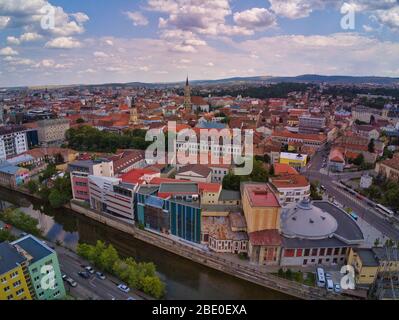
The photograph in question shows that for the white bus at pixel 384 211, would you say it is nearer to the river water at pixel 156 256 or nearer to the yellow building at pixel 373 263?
the yellow building at pixel 373 263

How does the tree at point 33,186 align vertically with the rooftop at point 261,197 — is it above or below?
below

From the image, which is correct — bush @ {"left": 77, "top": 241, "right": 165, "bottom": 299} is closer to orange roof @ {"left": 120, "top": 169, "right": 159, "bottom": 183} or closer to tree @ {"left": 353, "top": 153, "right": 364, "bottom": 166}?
orange roof @ {"left": 120, "top": 169, "right": 159, "bottom": 183}

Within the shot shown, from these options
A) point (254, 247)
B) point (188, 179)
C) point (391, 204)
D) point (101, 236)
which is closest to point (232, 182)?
point (188, 179)

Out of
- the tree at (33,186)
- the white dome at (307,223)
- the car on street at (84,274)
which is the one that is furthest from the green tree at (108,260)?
the tree at (33,186)

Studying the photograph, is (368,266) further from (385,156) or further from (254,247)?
(385,156)

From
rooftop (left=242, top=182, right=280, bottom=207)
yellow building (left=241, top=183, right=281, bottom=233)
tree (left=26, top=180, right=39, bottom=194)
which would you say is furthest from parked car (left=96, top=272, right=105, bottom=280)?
tree (left=26, top=180, right=39, bottom=194)
